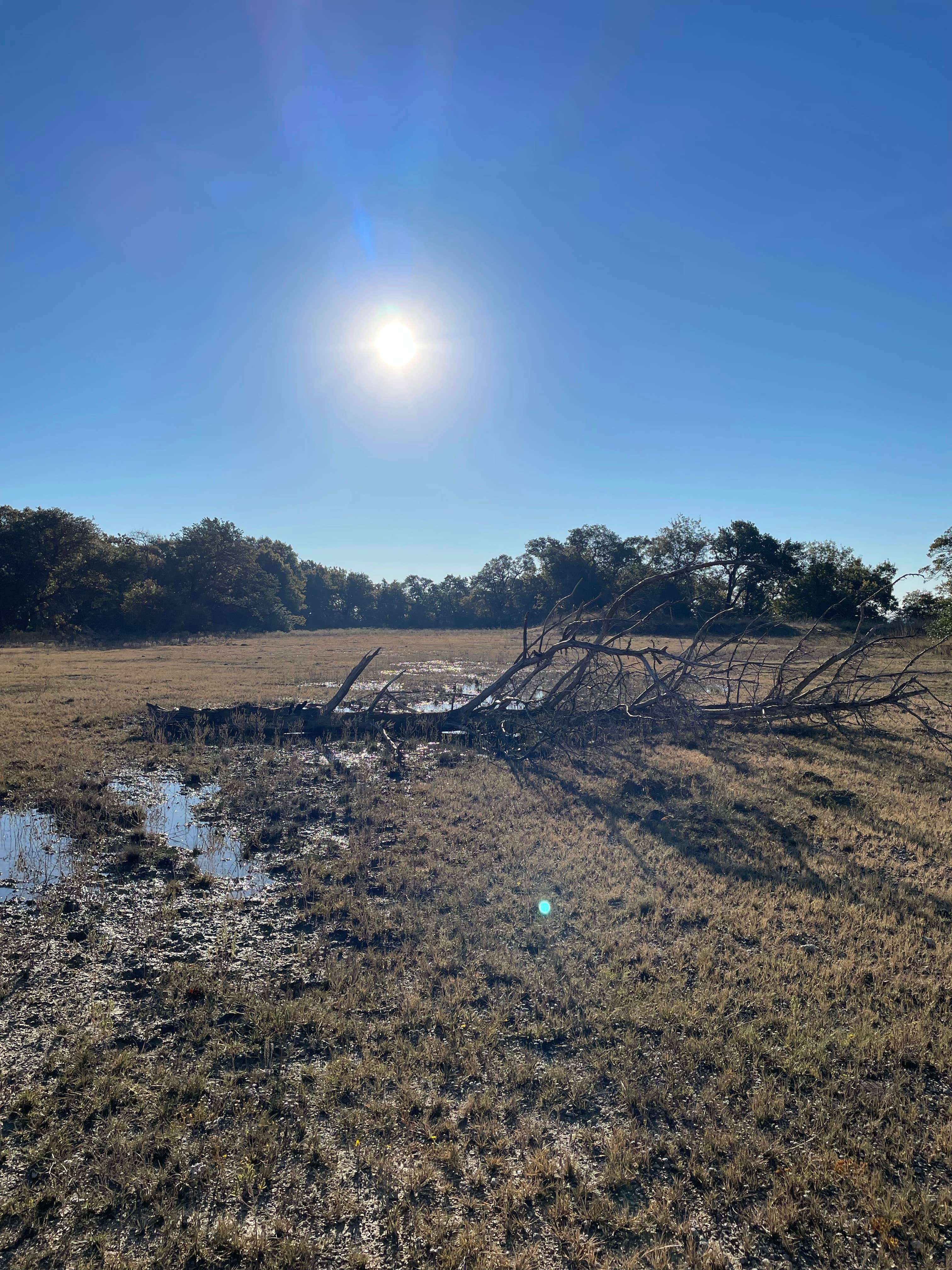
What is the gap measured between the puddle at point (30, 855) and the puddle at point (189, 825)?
0.88 metres

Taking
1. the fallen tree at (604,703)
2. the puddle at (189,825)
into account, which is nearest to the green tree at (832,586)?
the fallen tree at (604,703)

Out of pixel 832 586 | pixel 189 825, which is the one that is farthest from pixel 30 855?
pixel 832 586

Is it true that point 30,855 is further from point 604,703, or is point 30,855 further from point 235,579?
point 235,579

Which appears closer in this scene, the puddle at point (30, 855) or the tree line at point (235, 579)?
the puddle at point (30, 855)

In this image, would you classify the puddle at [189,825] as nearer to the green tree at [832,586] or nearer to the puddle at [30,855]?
the puddle at [30,855]

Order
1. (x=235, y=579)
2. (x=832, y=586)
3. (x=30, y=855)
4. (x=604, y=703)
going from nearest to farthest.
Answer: (x=30, y=855) < (x=604, y=703) < (x=832, y=586) < (x=235, y=579)

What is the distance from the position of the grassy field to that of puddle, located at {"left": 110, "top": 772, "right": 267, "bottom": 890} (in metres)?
0.21

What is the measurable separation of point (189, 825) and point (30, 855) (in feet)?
4.92

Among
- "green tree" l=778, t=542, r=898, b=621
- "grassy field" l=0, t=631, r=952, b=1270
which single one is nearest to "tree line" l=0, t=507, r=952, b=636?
"green tree" l=778, t=542, r=898, b=621

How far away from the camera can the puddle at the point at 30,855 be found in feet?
18.5

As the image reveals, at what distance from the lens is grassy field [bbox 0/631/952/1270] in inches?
104

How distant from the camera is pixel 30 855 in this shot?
20.7 feet

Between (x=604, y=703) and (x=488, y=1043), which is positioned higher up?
(x=604, y=703)

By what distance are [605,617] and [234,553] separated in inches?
1921
